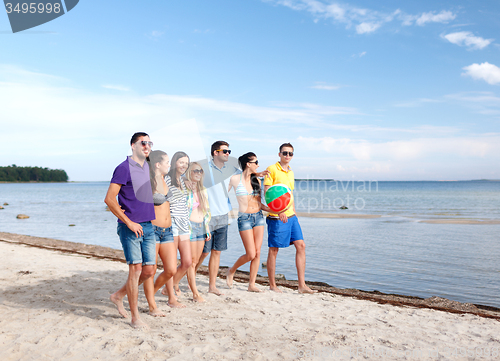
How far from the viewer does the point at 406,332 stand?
173 inches

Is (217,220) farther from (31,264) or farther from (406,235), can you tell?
(406,235)

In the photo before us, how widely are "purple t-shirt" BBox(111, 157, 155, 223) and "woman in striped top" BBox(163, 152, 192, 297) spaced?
620 millimetres

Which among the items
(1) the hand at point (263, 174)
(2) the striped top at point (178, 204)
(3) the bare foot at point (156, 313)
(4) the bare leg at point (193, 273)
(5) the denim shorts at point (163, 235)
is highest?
(1) the hand at point (263, 174)

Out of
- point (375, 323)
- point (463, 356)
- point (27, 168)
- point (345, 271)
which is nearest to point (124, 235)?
point (375, 323)

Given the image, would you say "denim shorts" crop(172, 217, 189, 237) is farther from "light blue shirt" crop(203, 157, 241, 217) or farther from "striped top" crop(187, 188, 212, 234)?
"light blue shirt" crop(203, 157, 241, 217)

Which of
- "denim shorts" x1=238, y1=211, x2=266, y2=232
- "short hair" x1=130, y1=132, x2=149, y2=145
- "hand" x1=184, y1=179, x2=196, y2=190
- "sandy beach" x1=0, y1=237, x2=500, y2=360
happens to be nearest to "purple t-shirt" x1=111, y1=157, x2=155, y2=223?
"short hair" x1=130, y1=132, x2=149, y2=145

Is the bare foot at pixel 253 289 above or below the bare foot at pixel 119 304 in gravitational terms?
below

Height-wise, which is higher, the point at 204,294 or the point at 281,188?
the point at 281,188

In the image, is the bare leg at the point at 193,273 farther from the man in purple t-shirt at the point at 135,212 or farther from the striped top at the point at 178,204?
the man in purple t-shirt at the point at 135,212

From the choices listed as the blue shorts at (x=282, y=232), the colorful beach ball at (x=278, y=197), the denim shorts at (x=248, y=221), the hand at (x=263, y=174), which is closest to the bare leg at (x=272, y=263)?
the blue shorts at (x=282, y=232)

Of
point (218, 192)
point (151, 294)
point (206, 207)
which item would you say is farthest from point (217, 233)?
point (151, 294)

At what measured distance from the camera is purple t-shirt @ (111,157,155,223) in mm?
4043

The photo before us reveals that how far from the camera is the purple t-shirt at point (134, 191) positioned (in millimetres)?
4043

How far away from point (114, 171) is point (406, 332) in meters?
3.92
